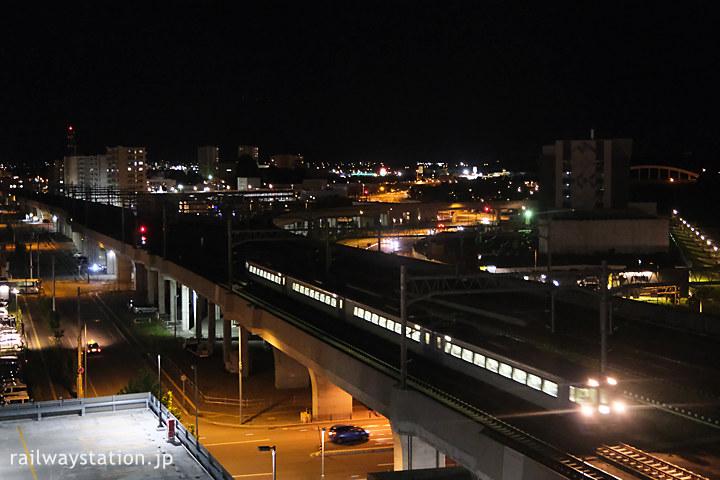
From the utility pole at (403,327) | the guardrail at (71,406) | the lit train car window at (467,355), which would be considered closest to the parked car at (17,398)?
the guardrail at (71,406)

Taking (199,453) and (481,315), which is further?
(481,315)

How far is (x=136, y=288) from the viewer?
190 feet

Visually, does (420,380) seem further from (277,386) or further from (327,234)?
(327,234)

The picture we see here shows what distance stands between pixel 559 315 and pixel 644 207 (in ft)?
144

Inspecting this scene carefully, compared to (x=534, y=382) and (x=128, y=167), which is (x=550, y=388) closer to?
(x=534, y=382)

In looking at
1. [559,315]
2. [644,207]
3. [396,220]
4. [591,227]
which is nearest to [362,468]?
[559,315]

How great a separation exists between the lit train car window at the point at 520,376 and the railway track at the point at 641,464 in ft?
10.7

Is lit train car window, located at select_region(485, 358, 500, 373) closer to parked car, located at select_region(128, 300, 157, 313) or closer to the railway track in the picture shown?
the railway track

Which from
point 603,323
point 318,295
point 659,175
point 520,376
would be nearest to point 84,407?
point 520,376

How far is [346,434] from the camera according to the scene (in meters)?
25.1

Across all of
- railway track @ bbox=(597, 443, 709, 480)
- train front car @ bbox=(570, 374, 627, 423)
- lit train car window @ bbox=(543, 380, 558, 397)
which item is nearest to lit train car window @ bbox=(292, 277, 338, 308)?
lit train car window @ bbox=(543, 380, 558, 397)

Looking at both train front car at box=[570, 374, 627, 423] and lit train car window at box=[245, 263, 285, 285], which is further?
lit train car window at box=[245, 263, 285, 285]

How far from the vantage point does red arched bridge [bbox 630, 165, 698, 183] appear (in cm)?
11269

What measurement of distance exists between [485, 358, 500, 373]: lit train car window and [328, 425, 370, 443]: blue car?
302 inches
